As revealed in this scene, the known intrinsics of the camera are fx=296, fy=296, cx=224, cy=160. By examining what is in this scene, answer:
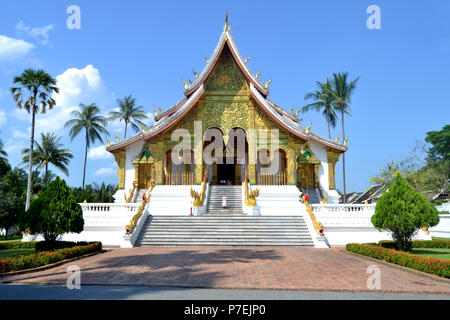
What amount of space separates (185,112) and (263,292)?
51.3ft

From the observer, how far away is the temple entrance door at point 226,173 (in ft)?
79.9

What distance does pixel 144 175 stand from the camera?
21719mm

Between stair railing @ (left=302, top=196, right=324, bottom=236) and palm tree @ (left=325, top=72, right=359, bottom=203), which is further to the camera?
palm tree @ (left=325, top=72, right=359, bottom=203)

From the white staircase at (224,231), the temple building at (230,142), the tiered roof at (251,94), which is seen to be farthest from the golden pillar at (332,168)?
the white staircase at (224,231)

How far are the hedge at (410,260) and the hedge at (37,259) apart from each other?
985 centimetres

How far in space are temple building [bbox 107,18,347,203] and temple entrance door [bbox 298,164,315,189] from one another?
0.07 meters

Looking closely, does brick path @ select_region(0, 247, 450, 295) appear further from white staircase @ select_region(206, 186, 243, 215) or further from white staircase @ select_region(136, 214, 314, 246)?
white staircase @ select_region(206, 186, 243, 215)

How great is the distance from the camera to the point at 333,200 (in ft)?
69.5

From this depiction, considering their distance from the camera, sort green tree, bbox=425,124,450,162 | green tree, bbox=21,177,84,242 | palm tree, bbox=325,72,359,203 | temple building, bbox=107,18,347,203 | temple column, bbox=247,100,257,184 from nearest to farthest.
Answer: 1. green tree, bbox=21,177,84,242
2. temple column, bbox=247,100,257,184
3. temple building, bbox=107,18,347,203
4. palm tree, bbox=325,72,359,203
5. green tree, bbox=425,124,450,162

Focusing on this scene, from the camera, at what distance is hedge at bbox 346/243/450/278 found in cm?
699

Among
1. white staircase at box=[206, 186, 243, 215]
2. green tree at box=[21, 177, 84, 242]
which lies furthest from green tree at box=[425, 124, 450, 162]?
green tree at box=[21, 177, 84, 242]

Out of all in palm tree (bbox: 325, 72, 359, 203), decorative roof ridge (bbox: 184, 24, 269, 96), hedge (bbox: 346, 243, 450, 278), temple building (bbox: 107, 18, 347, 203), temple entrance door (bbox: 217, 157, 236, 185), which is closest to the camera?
hedge (bbox: 346, 243, 450, 278)

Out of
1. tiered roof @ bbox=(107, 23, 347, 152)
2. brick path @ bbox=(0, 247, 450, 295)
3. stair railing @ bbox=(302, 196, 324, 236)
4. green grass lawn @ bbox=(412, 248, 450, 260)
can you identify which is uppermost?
tiered roof @ bbox=(107, 23, 347, 152)
